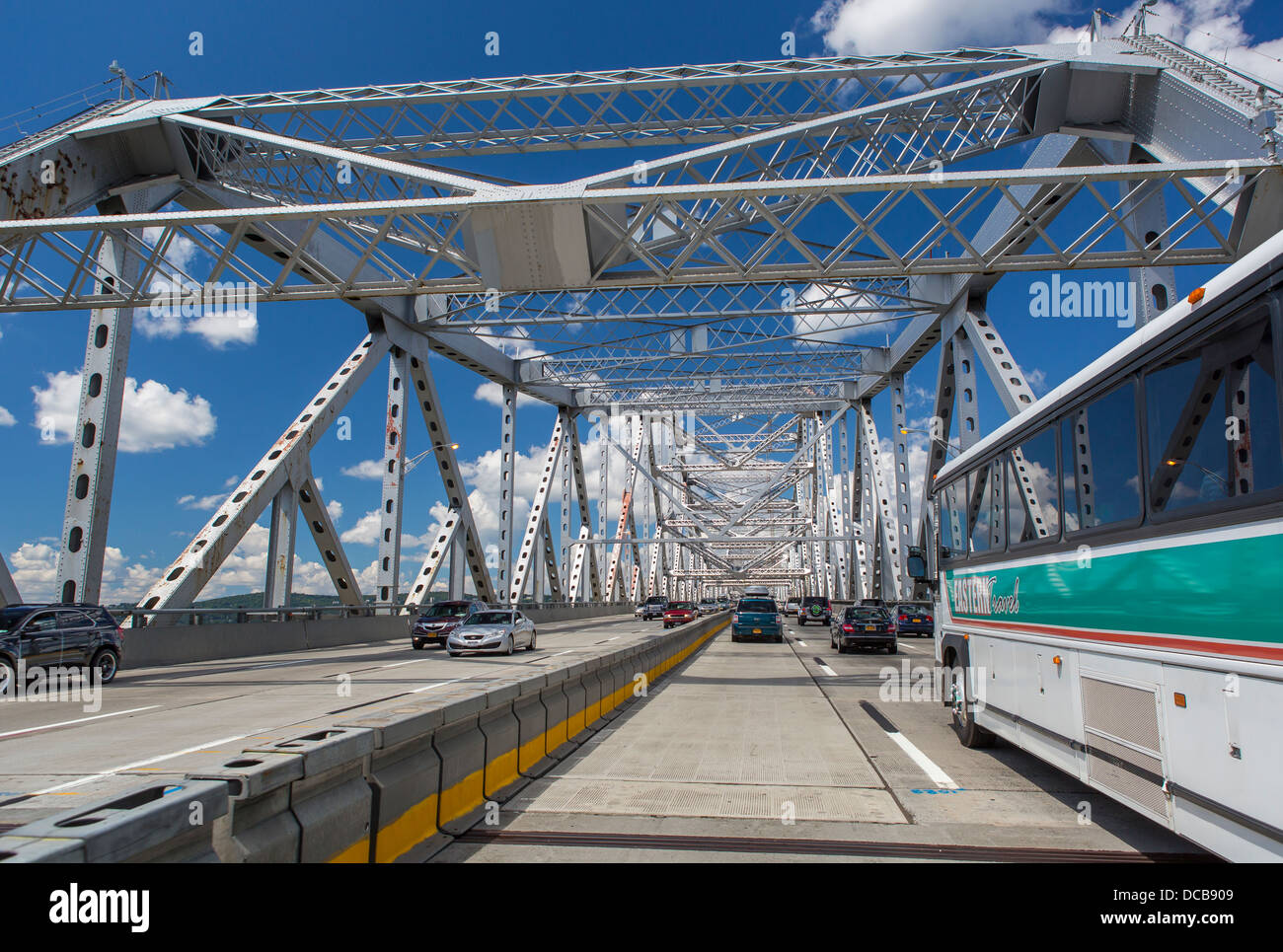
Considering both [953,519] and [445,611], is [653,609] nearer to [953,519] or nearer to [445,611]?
[445,611]

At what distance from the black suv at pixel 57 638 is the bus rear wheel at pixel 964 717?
49.8 feet

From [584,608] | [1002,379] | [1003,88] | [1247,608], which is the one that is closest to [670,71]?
[1003,88]

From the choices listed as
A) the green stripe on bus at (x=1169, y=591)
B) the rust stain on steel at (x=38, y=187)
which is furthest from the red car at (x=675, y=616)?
the green stripe on bus at (x=1169, y=591)

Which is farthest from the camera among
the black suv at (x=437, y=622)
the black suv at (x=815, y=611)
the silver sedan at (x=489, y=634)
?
the black suv at (x=815, y=611)

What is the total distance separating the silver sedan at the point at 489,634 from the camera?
2417 cm

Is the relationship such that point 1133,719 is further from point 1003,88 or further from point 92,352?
point 92,352

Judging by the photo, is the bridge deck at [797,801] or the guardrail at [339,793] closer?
the guardrail at [339,793]

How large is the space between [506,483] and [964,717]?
124 feet

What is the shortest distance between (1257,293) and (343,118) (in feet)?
63.5

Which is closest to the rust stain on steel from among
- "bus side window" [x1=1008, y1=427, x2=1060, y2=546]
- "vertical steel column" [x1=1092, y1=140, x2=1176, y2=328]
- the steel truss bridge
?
the steel truss bridge

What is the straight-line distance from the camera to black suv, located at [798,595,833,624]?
59.9m

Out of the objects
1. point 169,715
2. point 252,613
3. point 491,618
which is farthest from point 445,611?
point 169,715

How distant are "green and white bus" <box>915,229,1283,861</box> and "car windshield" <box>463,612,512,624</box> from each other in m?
19.6

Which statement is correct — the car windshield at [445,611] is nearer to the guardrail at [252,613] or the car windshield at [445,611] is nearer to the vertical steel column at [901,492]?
the guardrail at [252,613]
